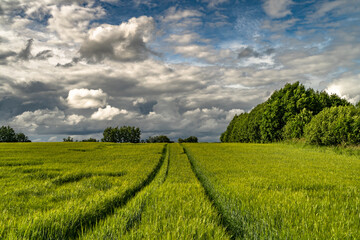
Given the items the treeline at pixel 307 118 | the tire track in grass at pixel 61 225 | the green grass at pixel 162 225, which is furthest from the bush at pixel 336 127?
the tire track in grass at pixel 61 225

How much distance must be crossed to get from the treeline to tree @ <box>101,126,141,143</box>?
96.5m

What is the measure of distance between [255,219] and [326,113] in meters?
44.2

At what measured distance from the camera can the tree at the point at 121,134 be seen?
152 metres

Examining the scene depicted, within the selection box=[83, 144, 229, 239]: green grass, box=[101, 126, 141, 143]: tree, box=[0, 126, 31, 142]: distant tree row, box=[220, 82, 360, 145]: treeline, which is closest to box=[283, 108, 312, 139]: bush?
box=[220, 82, 360, 145]: treeline

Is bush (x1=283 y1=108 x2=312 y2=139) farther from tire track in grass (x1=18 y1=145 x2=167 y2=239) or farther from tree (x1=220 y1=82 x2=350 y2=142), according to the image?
tire track in grass (x1=18 y1=145 x2=167 y2=239)

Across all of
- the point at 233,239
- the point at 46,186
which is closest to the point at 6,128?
the point at 46,186

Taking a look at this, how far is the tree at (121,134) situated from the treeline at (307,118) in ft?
317

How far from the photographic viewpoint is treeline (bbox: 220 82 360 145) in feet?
119

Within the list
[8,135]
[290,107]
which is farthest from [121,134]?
[290,107]

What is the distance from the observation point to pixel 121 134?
503 feet

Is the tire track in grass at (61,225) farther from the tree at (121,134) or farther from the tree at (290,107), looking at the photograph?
the tree at (121,134)

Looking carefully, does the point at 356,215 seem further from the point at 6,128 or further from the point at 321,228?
the point at 6,128

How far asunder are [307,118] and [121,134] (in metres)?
127

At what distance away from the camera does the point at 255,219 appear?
5.34m
